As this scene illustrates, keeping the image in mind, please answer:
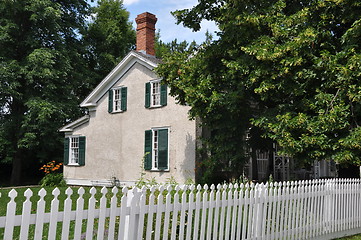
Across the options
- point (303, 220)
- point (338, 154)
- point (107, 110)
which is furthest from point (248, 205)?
point (107, 110)

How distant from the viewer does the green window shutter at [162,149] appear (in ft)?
56.0

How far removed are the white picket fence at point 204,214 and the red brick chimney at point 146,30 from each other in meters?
13.7

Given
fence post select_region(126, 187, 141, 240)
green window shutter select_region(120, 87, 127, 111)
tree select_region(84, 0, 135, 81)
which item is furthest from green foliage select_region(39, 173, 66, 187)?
fence post select_region(126, 187, 141, 240)

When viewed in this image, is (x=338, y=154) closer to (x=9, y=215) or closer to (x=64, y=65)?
(x=9, y=215)

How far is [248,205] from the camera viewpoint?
20.2 feet

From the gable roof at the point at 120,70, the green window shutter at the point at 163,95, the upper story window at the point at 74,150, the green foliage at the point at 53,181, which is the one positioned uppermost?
the gable roof at the point at 120,70

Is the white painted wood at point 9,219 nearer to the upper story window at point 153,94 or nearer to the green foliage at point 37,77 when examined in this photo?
the upper story window at point 153,94

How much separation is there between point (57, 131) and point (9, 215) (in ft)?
71.2

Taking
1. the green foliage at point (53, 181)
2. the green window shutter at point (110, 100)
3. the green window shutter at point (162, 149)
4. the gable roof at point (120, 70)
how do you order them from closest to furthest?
the green window shutter at point (162, 149) → the gable roof at point (120, 70) → the green window shutter at point (110, 100) → the green foliage at point (53, 181)

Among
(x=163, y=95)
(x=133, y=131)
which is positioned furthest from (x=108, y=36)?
(x=163, y=95)

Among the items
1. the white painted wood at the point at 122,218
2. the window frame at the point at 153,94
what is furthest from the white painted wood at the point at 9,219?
the window frame at the point at 153,94

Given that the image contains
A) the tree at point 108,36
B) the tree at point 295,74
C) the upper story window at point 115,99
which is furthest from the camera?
the tree at point 108,36

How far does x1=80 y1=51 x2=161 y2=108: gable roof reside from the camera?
18203 millimetres

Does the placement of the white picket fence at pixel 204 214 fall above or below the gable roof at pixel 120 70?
below
